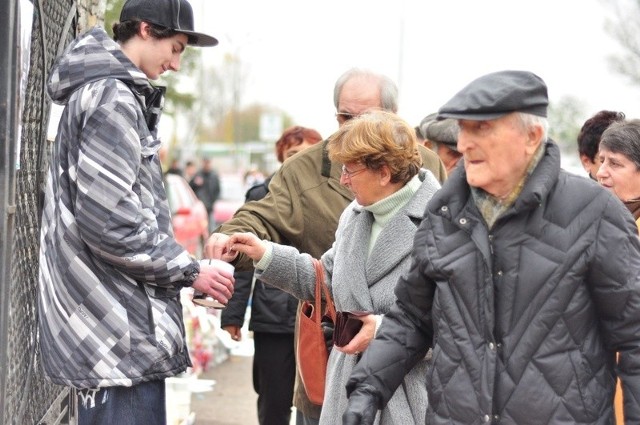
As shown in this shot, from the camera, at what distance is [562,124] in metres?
55.7

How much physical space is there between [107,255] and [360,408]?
96cm

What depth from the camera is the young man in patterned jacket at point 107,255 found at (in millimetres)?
3326

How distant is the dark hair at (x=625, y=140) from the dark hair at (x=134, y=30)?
1.94m

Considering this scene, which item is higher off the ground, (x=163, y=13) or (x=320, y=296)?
(x=163, y=13)

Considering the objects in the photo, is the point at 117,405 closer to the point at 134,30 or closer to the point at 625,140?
the point at 134,30

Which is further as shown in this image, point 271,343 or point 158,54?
point 271,343

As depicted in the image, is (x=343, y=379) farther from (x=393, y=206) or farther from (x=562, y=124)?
(x=562, y=124)

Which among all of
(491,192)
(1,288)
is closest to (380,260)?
(491,192)

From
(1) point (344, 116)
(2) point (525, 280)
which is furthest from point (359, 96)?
(2) point (525, 280)

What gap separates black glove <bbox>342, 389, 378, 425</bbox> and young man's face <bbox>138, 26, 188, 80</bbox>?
4.55ft

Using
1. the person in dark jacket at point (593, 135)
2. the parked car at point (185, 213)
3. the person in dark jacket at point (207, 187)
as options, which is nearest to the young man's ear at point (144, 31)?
the person in dark jacket at point (593, 135)

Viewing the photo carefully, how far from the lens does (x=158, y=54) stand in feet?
12.1

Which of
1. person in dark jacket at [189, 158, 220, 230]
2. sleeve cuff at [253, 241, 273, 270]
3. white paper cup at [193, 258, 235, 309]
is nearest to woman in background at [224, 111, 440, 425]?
sleeve cuff at [253, 241, 273, 270]

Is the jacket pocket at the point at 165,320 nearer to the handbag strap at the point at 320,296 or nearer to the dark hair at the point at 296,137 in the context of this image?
the handbag strap at the point at 320,296
